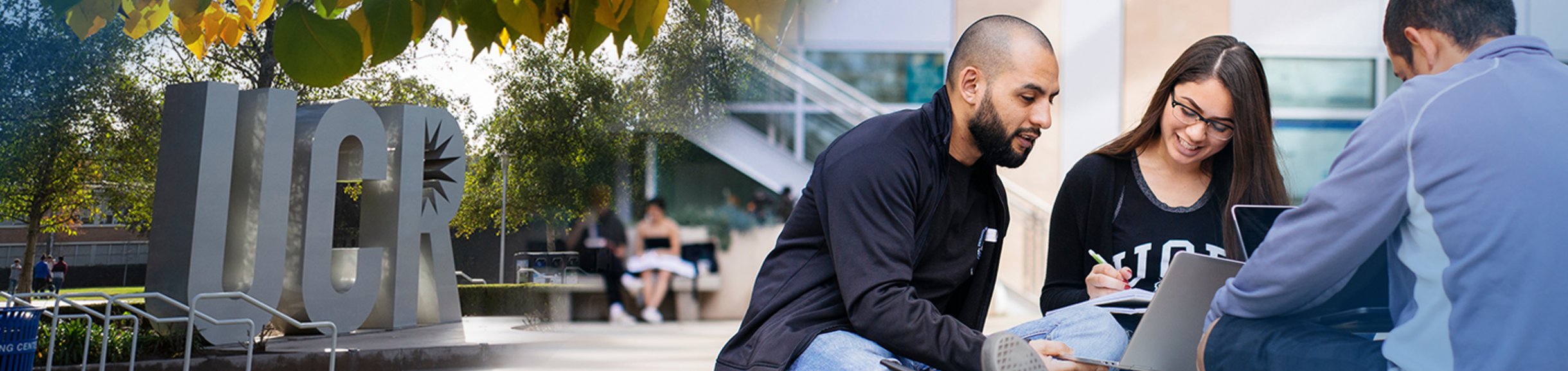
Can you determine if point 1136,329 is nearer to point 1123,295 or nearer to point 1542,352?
point 1123,295

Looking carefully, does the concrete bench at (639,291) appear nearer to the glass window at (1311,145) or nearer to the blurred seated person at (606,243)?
the blurred seated person at (606,243)

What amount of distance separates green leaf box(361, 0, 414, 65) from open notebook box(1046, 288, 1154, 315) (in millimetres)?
1083

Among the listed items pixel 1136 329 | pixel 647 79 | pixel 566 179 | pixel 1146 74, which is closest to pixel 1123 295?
pixel 1136 329

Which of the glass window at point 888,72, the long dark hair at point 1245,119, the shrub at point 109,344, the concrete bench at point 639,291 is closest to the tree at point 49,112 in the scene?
the shrub at point 109,344

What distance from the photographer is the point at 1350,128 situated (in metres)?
9.99

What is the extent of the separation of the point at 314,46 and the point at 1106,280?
4.56 feet

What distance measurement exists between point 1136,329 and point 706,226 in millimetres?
10745

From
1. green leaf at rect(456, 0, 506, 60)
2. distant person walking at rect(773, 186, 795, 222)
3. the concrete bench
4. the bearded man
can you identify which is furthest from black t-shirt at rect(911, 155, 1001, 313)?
the concrete bench

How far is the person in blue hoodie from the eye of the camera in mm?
1057

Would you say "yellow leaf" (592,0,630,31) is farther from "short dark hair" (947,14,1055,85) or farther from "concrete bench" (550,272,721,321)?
"concrete bench" (550,272,721,321)

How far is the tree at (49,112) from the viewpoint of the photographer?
1240 centimetres

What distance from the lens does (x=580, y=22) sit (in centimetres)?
149

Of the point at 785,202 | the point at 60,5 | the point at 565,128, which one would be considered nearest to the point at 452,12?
the point at 60,5

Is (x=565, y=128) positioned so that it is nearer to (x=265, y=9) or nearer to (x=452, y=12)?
(x=265, y=9)
